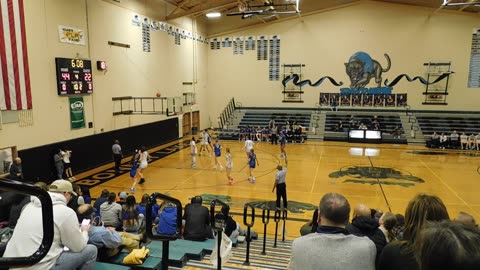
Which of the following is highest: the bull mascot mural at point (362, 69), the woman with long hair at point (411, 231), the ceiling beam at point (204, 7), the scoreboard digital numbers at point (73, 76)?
the ceiling beam at point (204, 7)

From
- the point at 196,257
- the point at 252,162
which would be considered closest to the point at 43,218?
the point at 196,257

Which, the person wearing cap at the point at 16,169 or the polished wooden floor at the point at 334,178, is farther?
the polished wooden floor at the point at 334,178

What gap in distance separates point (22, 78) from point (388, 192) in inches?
510

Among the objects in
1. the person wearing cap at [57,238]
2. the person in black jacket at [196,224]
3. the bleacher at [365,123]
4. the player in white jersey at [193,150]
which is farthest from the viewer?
the bleacher at [365,123]

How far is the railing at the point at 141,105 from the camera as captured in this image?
16828 mm

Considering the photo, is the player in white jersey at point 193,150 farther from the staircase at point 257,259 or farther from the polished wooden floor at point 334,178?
the staircase at point 257,259

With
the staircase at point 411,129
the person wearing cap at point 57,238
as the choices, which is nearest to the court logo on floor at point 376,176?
the staircase at point 411,129

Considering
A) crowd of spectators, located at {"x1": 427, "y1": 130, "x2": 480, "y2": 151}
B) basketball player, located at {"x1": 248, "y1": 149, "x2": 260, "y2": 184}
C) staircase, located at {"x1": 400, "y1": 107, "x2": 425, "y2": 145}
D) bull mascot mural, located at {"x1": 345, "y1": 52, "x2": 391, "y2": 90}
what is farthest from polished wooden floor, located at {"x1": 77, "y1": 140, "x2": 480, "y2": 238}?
bull mascot mural, located at {"x1": 345, "y1": 52, "x2": 391, "y2": 90}

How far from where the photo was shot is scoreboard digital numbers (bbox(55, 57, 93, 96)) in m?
13.0

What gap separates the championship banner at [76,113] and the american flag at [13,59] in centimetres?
207

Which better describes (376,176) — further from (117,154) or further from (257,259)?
(117,154)

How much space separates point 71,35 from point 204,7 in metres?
10.7

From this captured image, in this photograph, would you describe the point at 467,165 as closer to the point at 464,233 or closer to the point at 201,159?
the point at 201,159

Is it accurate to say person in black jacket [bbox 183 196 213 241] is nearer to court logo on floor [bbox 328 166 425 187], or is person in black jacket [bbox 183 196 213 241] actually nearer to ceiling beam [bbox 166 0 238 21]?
court logo on floor [bbox 328 166 425 187]
